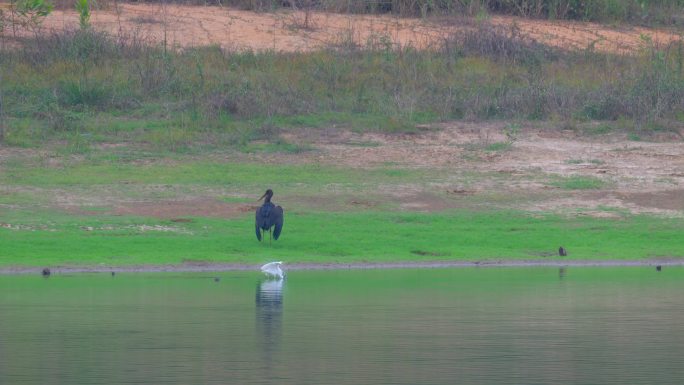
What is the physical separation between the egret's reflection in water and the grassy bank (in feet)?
27.2

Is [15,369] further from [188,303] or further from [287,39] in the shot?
[287,39]

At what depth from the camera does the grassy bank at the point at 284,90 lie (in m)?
25.4

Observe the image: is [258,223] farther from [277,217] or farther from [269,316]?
[269,316]

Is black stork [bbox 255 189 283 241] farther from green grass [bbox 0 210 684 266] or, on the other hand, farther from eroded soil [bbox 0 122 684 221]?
eroded soil [bbox 0 122 684 221]

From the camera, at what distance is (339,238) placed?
64.0ft

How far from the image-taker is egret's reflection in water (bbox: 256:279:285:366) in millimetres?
12172

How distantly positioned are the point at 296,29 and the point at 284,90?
422cm

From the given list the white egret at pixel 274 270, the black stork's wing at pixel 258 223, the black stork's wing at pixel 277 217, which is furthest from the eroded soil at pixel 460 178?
the white egret at pixel 274 270

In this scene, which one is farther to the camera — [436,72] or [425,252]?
[436,72]

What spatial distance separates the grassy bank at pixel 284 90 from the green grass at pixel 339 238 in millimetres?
4536

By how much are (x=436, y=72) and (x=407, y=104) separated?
2.04 metres

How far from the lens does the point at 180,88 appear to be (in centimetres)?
2689

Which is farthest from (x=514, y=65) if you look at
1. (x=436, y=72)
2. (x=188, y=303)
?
(x=188, y=303)

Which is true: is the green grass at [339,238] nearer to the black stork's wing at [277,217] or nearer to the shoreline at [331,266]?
the shoreline at [331,266]
